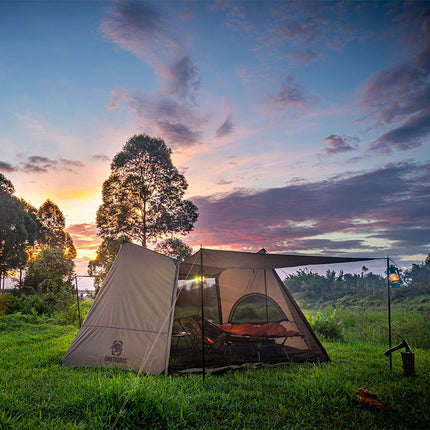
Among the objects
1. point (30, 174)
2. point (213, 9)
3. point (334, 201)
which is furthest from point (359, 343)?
point (30, 174)

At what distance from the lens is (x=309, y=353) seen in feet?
18.0

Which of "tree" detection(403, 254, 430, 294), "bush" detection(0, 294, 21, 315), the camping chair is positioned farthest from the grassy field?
"tree" detection(403, 254, 430, 294)

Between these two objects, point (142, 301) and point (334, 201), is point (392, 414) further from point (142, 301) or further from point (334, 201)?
point (334, 201)

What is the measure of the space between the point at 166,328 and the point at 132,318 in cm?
62

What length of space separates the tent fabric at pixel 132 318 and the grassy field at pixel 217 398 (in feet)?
0.91

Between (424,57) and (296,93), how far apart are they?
251 cm

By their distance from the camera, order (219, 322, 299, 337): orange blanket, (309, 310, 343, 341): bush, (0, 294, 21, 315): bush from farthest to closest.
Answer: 1. (0, 294, 21, 315): bush
2. (309, 310, 343, 341): bush
3. (219, 322, 299, 337): orange blanket

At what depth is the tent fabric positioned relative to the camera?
4664 mm

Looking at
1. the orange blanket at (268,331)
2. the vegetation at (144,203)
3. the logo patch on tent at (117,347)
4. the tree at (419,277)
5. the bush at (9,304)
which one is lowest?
the bush at (9,304)

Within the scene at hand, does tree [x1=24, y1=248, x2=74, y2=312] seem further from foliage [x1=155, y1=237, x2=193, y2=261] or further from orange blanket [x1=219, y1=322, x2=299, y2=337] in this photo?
orange blanket [x1=219, y1=322, x2=299, y2=337]

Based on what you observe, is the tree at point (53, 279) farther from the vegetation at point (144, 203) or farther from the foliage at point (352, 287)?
the foliage at point (352, 287)

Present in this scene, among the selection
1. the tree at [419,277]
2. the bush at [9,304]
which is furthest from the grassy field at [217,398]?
the tree at [419,277]

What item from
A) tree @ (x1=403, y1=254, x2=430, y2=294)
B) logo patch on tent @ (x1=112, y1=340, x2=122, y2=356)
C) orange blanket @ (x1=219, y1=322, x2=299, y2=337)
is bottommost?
logo patch on tent @ (x1=112, y1=340, x2=122, y2=356)

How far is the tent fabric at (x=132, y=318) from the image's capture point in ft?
15.3
